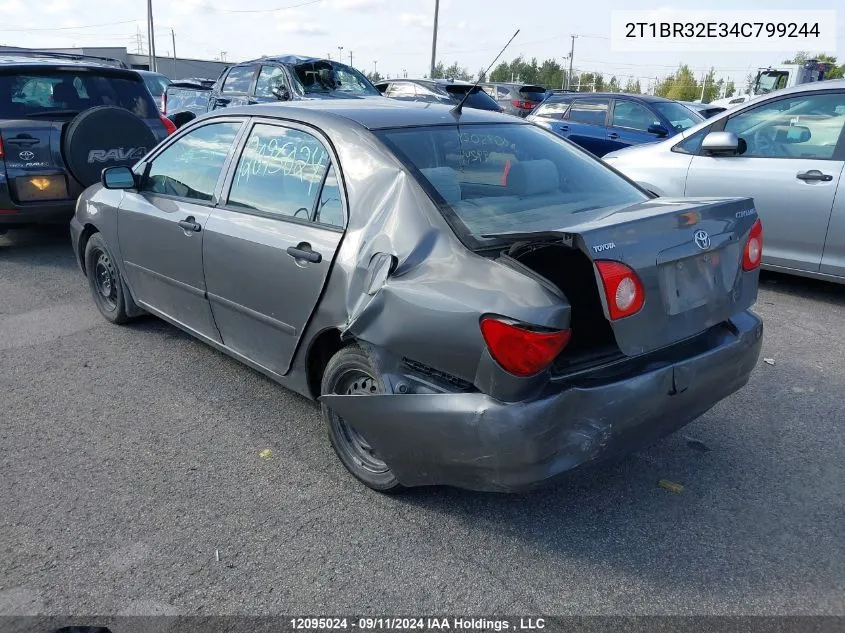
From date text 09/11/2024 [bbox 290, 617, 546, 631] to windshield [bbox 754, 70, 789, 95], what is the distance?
27.4 m

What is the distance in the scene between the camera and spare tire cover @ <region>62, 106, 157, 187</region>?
6.36 meters

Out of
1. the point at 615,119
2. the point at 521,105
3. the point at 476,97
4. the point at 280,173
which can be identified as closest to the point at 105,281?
the point at 280,173

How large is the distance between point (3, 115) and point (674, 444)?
21.1 ft

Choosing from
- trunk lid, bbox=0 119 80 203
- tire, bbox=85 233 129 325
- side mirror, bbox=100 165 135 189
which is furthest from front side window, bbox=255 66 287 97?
side mirror, bbox=100 165 135 189

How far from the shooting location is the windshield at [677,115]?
31.9ft

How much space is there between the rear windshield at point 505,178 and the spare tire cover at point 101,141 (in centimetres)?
434

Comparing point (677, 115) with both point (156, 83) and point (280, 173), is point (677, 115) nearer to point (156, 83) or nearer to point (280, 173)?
point (280, 173)

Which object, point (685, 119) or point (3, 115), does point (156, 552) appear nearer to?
point (3, 115)

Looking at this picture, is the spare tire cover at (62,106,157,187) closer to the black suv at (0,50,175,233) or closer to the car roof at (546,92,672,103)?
the black suv at (0,50,175,233)

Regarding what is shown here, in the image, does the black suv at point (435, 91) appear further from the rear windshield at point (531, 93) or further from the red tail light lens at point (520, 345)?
the red tail light lens at point (520, 345)

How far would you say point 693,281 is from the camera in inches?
106

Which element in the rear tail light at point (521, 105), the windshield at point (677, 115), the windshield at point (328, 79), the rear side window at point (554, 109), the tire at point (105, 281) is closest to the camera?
the tire at point (105, 281)

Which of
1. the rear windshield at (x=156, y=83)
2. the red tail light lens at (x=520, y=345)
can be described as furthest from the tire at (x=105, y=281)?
the rear windshield at (x=156, y=83)

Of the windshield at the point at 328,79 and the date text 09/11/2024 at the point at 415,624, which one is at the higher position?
the windshield at the point at 328,79
